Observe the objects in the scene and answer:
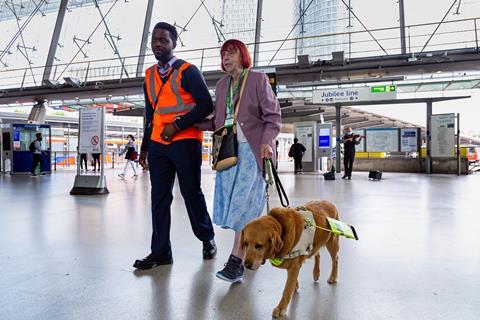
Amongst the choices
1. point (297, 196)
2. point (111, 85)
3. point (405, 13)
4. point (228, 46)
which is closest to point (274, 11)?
point (405, 13)

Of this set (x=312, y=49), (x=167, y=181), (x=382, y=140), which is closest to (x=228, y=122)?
(x=167, y=181)

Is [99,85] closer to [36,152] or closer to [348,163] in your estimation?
[36,152]

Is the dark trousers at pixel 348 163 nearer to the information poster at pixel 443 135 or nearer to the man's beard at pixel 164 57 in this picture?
the information poster at pixel 443 135

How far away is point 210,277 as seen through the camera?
227 centimetres

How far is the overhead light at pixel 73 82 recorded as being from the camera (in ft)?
44.1

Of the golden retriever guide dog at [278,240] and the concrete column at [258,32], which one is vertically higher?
the concrete column at [258,32]

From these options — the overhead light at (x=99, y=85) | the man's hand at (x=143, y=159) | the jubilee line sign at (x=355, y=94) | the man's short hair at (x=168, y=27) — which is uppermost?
the overhead light at (x=99, y=85)

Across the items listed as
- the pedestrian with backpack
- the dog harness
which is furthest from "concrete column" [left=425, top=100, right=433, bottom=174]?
the dog harness

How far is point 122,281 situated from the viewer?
218 centimetres

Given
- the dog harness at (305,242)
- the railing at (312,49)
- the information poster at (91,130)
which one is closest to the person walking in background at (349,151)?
the railing at (312,49)

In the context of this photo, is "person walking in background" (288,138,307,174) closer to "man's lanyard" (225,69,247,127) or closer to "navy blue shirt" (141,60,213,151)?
"navy blue shirt" (141,60,213,151)

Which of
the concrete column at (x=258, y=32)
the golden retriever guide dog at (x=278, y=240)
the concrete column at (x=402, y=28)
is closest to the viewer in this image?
the golden retriever guide dog at (x=278, y=240)

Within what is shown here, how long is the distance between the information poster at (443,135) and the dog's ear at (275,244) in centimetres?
1275

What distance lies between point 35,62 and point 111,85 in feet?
14.6
